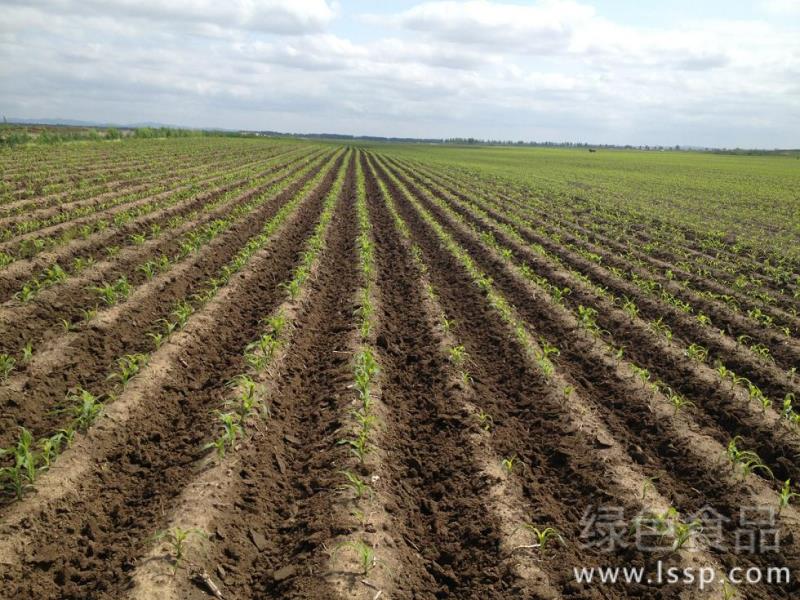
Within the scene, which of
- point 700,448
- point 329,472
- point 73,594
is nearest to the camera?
point 73,594

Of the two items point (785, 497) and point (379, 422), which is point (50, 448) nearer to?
point (379, 422)

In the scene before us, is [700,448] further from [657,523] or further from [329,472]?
[329,472]

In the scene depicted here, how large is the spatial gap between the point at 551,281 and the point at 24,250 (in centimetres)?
1164

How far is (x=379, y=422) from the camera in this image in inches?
231

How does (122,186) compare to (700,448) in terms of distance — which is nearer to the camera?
(700,448)

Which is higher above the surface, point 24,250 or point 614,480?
point 24,250

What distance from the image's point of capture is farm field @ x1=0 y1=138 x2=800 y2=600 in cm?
397

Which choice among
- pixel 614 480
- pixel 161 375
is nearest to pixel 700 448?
pixel 614 480

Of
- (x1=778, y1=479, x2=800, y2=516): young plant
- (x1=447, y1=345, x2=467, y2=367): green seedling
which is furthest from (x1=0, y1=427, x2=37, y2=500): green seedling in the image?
(x1=778, y1=479, x2=800, y2=516): young plant

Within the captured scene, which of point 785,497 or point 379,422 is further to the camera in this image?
point 379,422

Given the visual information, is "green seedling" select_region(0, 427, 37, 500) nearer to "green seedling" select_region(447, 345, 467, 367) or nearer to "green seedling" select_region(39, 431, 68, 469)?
"green seedling" select_region(39, 431, 68, 469)

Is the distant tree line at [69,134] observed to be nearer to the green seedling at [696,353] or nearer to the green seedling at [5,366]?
the green seedling at [5,366]

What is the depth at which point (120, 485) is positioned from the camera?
463 cm

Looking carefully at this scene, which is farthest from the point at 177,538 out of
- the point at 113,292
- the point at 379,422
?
the point at 113,292
